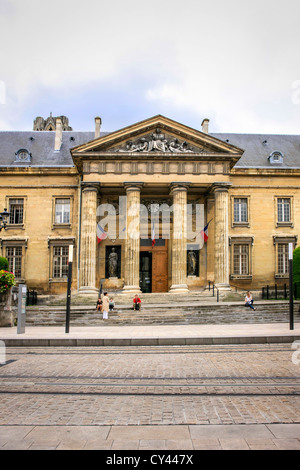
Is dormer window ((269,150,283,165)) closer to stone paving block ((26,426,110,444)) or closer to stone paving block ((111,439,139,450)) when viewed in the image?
stone paving block ((26,426,110,444))

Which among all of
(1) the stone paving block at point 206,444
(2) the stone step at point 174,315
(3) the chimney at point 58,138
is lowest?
(2) the stone step at point 174,315

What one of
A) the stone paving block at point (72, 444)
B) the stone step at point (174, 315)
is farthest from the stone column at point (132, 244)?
the stone paving block at point (72, 444)

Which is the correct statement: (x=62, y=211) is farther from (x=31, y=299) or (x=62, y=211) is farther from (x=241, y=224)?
(x=241, y=224)

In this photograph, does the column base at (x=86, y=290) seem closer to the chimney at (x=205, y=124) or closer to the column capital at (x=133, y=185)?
the column capital at (x=133, y=185)

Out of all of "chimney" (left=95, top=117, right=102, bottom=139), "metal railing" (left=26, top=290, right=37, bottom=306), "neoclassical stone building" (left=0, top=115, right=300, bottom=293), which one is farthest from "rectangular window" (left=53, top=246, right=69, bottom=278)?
"chimney" (left=95, top=117, right=102, bottom=139)

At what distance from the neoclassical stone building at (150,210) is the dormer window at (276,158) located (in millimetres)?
79

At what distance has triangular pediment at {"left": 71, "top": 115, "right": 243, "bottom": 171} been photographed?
29406 mm

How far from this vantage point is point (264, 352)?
1112 centimetres

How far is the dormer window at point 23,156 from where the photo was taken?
3375cm

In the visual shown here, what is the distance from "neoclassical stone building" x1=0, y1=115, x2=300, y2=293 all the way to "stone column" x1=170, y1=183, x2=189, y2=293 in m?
0.07

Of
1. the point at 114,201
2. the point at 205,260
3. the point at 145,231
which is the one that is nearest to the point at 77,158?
the point at 114,201

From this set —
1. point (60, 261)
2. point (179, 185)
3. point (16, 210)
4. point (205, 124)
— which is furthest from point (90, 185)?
point (205, 124)

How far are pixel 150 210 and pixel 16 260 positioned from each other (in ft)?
34.2

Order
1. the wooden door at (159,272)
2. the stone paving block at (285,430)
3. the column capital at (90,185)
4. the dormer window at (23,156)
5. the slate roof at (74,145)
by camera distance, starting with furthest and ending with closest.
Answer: the slate roof at (74,145) → the dormer window at (23,156) → the wooden door at (159,272) → the column capital at (90,185) → the stone paving block at (285,430)
